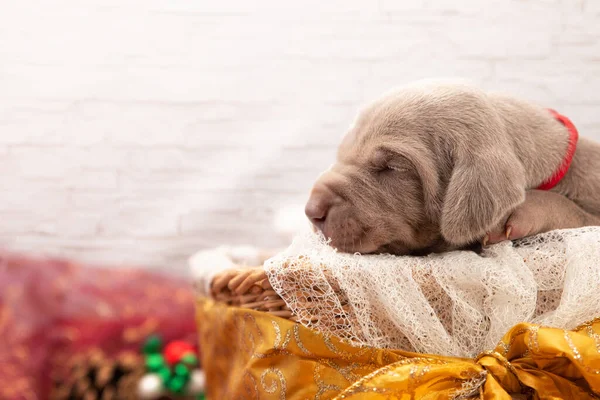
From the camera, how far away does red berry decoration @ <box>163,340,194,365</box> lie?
1.73 metres

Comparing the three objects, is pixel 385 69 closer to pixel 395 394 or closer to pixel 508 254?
pixel 508 254

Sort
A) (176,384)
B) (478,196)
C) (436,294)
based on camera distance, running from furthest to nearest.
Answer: (176,384), (478,196), (436,294)

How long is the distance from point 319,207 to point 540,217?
39 cm

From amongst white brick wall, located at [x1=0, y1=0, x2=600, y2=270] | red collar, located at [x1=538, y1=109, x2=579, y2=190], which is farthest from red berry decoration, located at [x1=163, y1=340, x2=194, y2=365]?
red collar, located at [x1=538, y1=109, x2=579, y2=190]

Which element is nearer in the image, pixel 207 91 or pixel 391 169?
pixel 391 169

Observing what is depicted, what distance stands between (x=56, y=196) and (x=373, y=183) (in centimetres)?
150

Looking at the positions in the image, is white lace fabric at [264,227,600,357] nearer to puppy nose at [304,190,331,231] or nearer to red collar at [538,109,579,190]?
puppy nose at [304,190,331,231]

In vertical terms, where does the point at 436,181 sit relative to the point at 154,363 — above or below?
above

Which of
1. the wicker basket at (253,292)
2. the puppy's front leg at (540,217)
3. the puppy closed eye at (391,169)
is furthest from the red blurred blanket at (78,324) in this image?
the puppy's front leg at (540,217)

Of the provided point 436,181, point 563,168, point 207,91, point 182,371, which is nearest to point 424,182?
point 436,181

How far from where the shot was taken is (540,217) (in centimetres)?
98

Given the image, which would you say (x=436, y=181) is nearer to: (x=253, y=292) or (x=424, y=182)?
(x=424, y=182)

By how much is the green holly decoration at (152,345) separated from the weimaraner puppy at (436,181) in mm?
1007


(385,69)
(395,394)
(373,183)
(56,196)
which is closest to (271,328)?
(395,394)
